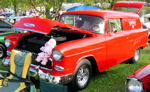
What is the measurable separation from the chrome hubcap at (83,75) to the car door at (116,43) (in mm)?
776

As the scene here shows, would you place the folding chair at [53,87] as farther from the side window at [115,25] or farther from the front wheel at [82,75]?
the side window at [115,25]

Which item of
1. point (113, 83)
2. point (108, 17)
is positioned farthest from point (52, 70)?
point (108, 17)

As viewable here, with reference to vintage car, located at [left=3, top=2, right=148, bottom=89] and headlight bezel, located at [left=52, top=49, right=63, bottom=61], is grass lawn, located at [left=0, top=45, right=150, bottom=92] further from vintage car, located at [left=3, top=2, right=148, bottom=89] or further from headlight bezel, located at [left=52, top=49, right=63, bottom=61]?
headlight bezel, located at [left=52, top=49, right=63, bottom=61]

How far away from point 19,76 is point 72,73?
3.42 feet

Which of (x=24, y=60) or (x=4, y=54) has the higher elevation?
(x=24, y=60)

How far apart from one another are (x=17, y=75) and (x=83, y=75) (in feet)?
4.79

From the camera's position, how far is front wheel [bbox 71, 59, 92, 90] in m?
4.02

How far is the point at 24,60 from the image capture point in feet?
11.5

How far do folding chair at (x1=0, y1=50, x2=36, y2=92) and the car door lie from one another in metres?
2.15

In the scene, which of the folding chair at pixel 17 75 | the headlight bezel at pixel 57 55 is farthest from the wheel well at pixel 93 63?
the folding chair at pixel 17 75

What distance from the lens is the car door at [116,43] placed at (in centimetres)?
484

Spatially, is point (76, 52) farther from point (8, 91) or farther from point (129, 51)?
point (129, 51)

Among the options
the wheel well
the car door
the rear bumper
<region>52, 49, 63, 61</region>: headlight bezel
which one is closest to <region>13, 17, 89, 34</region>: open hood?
<region>52, 49, 63, 61</region>: headlight bezel

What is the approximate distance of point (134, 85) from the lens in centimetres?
254
